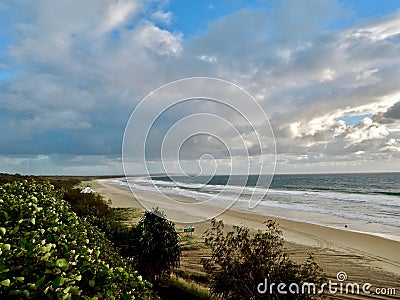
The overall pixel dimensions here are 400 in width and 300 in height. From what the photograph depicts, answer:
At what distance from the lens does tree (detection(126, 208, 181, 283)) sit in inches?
308

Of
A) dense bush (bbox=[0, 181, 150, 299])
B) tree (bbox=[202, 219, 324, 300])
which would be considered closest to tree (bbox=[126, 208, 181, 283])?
tree (bbox=[202, 219, 324, 300])

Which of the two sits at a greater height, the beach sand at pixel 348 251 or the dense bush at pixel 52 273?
the dense bush at pixel 52 273

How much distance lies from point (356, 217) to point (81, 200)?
19.8 meters

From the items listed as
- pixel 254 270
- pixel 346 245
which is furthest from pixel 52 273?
pixel 346 245

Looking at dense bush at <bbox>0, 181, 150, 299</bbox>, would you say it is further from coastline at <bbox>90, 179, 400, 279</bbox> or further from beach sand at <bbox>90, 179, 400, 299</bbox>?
coastline at <bbox>90, 179, 400, 279</bbox>

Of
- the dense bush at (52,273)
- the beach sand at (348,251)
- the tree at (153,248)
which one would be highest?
the dense bush at (52,273)

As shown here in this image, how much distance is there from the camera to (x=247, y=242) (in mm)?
6098

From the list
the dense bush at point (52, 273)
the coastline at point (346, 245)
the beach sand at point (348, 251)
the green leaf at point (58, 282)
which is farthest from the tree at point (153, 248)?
the green leaf at point (58, 282)

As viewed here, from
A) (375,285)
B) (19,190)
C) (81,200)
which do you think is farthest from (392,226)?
(19,190)

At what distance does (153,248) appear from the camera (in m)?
7.84

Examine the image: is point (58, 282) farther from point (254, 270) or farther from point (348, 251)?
point (348, 251)

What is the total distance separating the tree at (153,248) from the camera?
782cm

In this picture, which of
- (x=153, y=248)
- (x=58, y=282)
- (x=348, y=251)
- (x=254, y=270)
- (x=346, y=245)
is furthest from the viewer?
(x=346, y=245)

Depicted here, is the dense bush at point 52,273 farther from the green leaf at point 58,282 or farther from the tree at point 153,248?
the tree at point 153,248
